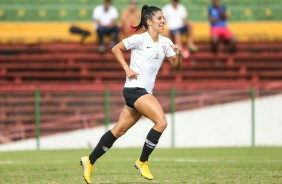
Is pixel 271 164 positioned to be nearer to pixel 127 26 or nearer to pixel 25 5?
pixel 127 26

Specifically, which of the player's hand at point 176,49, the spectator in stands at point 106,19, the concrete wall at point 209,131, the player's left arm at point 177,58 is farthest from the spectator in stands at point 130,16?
the player's hand at point 176,49

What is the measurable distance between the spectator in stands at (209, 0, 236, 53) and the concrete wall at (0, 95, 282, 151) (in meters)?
2.74

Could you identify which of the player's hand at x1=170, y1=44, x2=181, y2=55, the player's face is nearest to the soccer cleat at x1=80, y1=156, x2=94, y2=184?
the player's hand at x1=170, y1=44, x2=181, y2=55

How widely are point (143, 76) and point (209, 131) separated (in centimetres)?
1138

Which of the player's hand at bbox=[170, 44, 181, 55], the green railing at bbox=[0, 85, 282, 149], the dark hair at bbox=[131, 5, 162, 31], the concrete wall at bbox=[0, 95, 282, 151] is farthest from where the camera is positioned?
the green railing at bbox=[0, 85, 282, 149]

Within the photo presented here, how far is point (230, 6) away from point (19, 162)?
12.8 metres

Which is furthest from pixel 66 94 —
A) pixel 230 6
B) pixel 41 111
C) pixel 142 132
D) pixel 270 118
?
pixel 230 6

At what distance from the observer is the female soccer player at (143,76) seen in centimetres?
1053

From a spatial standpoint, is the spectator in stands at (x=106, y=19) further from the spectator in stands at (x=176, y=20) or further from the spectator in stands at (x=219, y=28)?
the spectator in stands at (x=219, y=28)

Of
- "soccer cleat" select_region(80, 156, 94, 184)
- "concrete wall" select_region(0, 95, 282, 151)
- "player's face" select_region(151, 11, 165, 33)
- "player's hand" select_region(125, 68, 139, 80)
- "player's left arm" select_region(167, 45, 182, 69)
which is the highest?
"player's face" select_region(151, 11, 165, 33)

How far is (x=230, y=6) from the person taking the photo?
2691cm

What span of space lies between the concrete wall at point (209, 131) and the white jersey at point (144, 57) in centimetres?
1105

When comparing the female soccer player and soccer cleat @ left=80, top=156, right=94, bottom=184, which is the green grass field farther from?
the female soccer player

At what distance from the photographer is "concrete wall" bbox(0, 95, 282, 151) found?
71.7 feet
